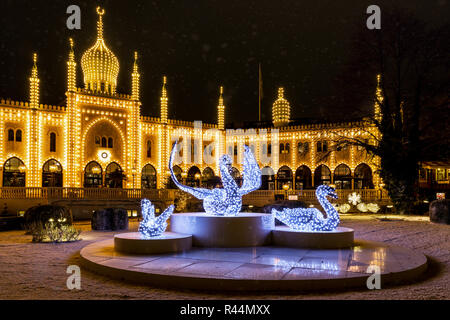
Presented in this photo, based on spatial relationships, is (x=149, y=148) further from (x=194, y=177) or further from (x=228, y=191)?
(x=228, y=191)

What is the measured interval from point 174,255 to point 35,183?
27.9 m

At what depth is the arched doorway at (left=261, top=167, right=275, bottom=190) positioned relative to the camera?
1724 inches

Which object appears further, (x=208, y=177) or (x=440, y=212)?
(x=208, y=177)

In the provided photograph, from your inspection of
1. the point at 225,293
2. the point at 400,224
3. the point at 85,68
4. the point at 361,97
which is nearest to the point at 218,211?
the point at 225,293

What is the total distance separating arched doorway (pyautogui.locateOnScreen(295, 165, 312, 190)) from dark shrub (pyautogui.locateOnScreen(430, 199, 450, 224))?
23398 millimetres

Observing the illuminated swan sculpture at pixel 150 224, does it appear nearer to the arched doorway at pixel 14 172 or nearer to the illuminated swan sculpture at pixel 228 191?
the illuminated swan sculpture at pixel 228 191

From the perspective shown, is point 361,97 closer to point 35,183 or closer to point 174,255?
point 174,255

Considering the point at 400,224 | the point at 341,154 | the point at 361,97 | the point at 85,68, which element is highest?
the point at 85,68

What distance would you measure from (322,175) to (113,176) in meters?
20.6

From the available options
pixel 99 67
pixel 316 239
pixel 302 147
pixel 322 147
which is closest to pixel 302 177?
pixel 302 147

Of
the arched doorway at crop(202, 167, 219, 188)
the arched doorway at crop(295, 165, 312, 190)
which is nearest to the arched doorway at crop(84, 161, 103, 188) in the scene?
the arched doorway at crop(202, 167, 219, 188)

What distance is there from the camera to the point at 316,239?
11242mm

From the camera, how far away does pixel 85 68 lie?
3828cm

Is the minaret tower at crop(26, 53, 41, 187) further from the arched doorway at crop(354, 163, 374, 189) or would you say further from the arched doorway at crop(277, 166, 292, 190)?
the arched doorway at crop(354, 163, 374, 189)
